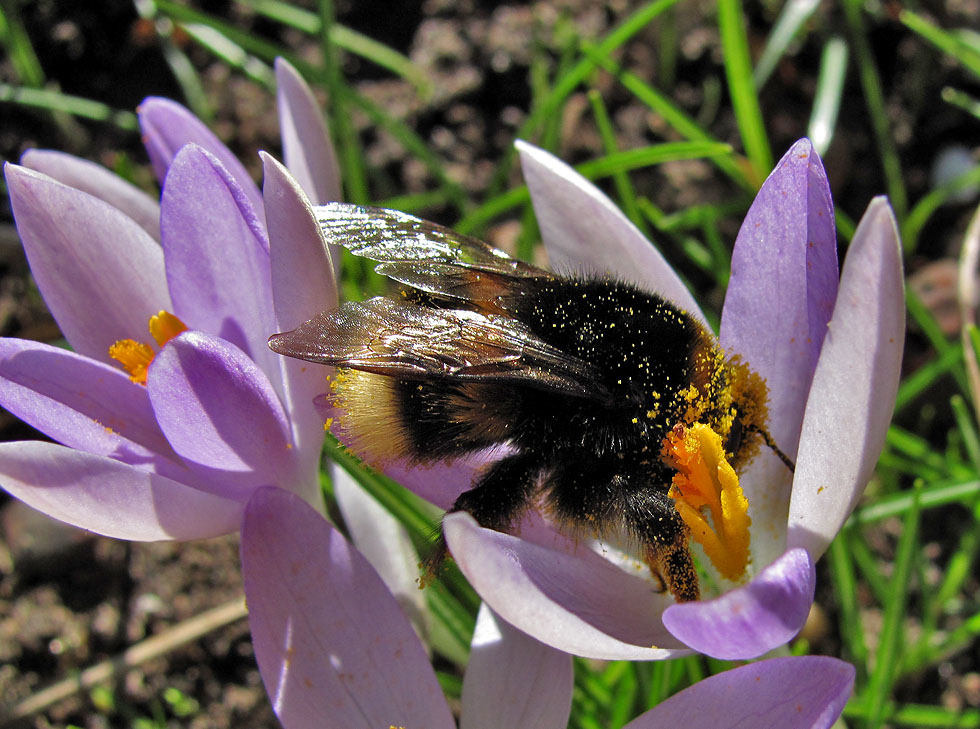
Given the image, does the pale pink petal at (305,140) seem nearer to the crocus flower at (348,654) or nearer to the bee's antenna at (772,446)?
the crocus flower at (348,654)

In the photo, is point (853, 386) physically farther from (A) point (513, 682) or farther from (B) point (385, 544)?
(B) point (385, 544)

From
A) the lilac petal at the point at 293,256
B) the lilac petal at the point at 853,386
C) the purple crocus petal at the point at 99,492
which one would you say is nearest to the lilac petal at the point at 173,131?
the lilac petal at the point at 293,256

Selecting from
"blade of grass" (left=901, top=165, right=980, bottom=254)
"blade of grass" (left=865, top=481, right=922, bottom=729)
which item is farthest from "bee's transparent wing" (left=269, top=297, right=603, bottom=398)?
"blade of grass" (left=901, top=165, right=980, bottom=254)

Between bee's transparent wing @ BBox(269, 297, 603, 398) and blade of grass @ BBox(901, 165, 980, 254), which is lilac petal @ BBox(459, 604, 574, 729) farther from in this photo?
blade of grass @ BBox(901, 165, 980, 254)

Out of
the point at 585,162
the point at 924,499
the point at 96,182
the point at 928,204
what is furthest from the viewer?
the point at 585,162

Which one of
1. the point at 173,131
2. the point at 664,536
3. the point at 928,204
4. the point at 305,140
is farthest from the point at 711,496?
the point at 928,204

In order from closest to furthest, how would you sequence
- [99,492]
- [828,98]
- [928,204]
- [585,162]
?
1. [99,492]
2. [828,98]
3. [928,204]
4. [585,162]

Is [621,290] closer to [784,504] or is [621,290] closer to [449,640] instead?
[784,504]
